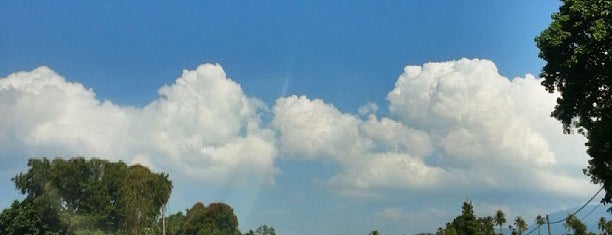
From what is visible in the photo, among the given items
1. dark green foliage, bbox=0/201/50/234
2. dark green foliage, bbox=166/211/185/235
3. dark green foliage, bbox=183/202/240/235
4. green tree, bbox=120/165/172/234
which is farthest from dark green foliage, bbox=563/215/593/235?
dark green foliage, bbox=0/201/50/234

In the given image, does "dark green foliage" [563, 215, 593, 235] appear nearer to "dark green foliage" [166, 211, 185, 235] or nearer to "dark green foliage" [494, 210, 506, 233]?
"dark green foliage" [494, 210, 506, 233]

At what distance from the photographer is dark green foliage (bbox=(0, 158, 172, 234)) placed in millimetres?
81312

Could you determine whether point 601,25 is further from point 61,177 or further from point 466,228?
point 61,177

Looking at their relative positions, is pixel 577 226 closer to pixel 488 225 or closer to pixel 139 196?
pixel 488 225

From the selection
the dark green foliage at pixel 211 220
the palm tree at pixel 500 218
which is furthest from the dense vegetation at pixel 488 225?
the dark green foliage at pixel 211 220

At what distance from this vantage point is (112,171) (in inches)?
3314

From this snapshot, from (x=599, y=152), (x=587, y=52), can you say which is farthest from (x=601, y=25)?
(x=599, y=152)

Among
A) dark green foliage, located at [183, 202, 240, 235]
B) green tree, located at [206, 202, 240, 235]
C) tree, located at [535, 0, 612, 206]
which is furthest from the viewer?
green tree, located at [206, 202, 240, 235]

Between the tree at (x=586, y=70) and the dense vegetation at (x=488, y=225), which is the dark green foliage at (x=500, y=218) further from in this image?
the tree at (x=586, y=70)

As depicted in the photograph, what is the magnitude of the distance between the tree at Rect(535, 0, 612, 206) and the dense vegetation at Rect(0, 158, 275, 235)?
6479cm

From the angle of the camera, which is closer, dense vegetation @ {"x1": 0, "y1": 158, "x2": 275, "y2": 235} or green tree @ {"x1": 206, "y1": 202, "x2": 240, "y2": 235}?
dense vegetation @ {"x1": 0, "y1": 158, "x2": 275, "y2": 235}

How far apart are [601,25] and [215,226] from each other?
99703mm

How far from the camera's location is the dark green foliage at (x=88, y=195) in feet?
267

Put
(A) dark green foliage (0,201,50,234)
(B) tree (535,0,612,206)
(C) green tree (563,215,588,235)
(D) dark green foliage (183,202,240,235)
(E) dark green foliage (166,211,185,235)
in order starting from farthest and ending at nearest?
(E) dark green foliage (166,211,185,235) → (D) dark green foliage (183,202,240,235) → (C) green tree (563,215,588,235) → (A) dark green foliage (0,201,50,234) → (B) tree (535,0,612,206)
